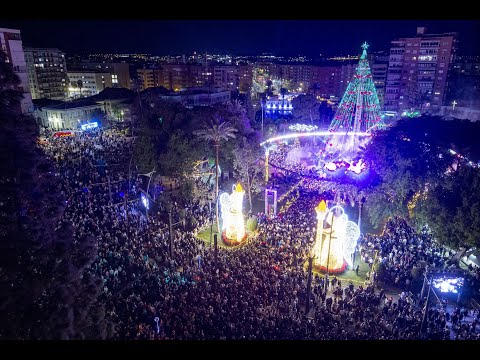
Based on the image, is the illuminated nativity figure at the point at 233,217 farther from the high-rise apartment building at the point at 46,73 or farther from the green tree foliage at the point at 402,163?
the high-rise apartment building at the point at 46,73

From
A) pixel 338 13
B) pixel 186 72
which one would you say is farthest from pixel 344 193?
pixel 186 72

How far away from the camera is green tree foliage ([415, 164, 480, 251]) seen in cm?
1656

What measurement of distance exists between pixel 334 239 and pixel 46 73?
90.5m

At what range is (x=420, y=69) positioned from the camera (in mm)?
62375

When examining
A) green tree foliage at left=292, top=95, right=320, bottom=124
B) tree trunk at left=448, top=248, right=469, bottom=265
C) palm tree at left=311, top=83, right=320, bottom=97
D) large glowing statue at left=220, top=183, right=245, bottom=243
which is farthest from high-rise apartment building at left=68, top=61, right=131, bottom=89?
tree trunk at left=448, top=248, right=469, bottom=265

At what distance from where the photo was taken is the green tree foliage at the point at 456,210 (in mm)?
16562

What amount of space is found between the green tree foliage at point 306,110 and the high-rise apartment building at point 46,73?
2455 inches

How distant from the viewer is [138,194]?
27.3 meters

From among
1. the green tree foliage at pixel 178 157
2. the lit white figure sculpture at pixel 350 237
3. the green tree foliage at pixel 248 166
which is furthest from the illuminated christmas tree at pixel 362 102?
the lit white figure sculpture at pixel 350 237

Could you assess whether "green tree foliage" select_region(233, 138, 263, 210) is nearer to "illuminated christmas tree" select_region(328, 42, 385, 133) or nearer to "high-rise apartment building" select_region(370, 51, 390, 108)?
"illuminated christmas tree" select_region(328, 42, 385, 133)

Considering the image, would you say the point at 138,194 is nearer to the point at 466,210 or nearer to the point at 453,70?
the point at 466,210

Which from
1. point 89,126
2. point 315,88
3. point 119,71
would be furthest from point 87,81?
point 315,88

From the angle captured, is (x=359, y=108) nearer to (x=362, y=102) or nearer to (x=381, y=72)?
(x=362, y=102)

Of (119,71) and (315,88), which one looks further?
(119,71)
